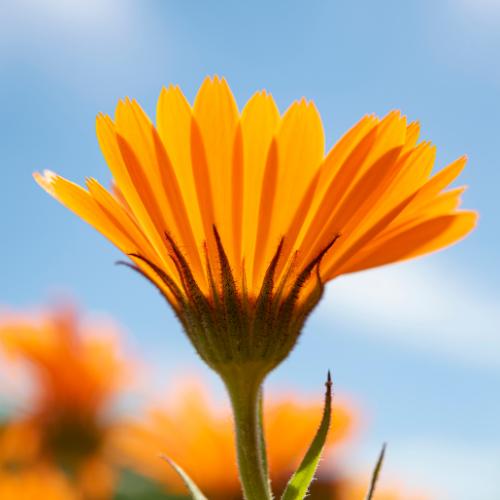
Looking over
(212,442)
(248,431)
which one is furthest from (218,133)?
(212,442)

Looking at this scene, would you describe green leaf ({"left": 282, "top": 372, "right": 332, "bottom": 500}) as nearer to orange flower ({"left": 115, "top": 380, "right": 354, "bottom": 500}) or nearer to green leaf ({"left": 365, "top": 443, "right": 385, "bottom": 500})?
green leaf ({"left": 365, "top": 443, "right": 385, "bottom": 500})

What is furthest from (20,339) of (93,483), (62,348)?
(93,483)

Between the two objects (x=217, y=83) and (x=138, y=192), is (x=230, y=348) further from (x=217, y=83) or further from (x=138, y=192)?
(x=217, y=83)

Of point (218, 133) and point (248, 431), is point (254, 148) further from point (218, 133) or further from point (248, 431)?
point (248, 431)

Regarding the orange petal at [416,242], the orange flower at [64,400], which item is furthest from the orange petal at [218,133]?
the orange flower at [64,400]

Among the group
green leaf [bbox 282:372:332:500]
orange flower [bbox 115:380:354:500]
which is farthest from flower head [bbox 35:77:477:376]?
orange flower [bbox 115:380:354:500]

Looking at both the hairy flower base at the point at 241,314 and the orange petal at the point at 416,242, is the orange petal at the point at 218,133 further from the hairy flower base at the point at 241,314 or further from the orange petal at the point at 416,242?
the orange petal at the point at 416,242

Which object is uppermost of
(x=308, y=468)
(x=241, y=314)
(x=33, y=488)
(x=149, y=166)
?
(x=149, y=166)
